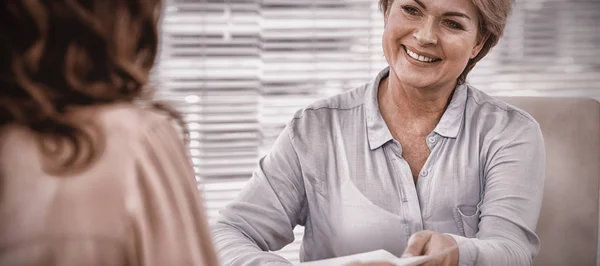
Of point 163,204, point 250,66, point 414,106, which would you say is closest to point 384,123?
point 414,106

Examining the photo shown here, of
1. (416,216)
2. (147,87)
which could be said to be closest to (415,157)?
(416,216)

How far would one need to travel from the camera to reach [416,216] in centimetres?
138

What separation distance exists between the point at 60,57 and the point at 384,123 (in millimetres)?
978

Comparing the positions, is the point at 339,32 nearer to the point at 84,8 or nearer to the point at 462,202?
the point at 462,202

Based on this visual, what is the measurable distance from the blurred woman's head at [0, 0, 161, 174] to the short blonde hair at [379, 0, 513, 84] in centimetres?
101

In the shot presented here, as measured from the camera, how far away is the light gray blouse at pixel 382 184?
4.51ft

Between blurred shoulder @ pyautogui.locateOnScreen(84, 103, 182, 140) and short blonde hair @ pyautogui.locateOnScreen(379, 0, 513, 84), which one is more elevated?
short blonde hair @ pyautogui.locateOnScreen(379, 0, 513, 84)

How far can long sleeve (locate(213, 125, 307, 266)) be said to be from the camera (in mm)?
1337

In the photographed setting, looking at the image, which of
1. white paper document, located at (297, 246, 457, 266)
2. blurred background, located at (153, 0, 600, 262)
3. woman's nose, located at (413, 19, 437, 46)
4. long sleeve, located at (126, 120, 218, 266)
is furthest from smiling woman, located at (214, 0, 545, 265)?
long sleeve, located at (126, 120, 218, 266)

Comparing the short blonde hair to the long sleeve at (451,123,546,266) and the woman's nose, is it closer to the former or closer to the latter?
the woman's nose

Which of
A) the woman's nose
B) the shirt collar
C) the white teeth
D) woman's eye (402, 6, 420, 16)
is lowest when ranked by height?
the shirt collar

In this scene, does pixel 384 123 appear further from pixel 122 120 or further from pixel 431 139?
pixel 122 120

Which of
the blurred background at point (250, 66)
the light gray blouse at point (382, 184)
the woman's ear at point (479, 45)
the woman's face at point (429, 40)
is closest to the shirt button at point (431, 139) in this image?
the light gray blouse at point (382, 184)

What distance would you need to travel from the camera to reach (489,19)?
56.4 inches
